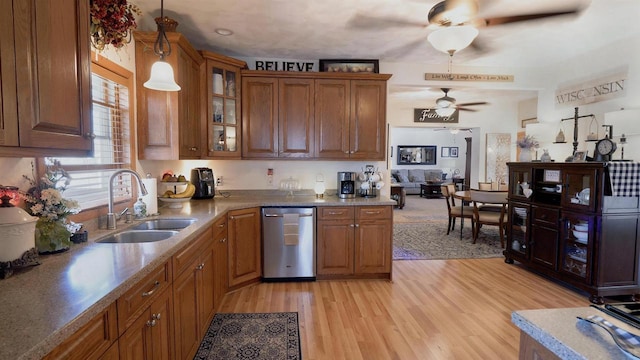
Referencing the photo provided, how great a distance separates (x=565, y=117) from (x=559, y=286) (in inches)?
→ 92.4

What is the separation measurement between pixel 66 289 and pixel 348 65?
11.6 ft

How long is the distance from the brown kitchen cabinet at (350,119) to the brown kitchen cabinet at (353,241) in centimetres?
71

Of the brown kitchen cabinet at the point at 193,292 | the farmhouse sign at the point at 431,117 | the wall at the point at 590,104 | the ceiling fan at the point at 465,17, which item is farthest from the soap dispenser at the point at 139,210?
the farmhouse sign at the point at 431,117

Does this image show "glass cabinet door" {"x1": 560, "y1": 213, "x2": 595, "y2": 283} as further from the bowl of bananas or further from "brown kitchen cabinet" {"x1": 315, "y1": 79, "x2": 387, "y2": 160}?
the bowl of bananas

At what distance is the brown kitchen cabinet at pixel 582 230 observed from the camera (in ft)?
9.59

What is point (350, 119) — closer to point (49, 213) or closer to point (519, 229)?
point (519, 229)

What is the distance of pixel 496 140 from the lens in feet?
23.5

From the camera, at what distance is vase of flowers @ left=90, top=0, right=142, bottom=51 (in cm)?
164

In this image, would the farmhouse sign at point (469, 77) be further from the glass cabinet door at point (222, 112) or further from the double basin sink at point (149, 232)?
the double basin sink at point (149, 232)

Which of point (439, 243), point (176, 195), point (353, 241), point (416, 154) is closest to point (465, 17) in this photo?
point (353, 241)

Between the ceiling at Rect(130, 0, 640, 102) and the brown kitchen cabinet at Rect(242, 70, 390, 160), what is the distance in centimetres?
36

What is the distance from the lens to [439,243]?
5.04m

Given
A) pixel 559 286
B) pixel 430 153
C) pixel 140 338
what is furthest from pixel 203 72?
pixel 430 153

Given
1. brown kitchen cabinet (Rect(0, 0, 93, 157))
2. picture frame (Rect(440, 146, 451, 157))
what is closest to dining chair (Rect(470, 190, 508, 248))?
brown kitchen cabinet (Rect(0, 0, 93, 157))
